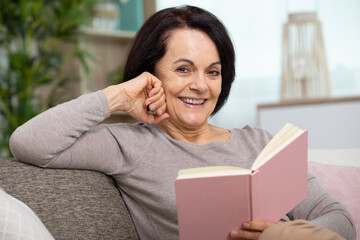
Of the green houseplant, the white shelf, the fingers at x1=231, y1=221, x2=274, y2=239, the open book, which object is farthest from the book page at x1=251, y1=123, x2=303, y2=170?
the white shelf

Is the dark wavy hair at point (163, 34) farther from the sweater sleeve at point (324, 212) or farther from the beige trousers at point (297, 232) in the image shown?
the beige trousers at point (297, 232)

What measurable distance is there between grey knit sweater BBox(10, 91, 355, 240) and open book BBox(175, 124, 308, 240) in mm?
255

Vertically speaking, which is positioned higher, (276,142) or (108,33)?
(108,33)

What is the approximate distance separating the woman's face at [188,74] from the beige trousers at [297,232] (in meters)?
0.57

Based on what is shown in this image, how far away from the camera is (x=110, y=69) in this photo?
15.2ft

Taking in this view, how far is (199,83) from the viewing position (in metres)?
1.41

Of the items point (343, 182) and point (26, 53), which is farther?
point (26, 53)

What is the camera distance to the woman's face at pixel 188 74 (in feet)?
4.66

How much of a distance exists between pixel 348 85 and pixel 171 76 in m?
2.48

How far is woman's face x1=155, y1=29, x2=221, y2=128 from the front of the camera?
1419mm

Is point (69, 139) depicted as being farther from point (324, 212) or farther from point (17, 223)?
point (324, 212)

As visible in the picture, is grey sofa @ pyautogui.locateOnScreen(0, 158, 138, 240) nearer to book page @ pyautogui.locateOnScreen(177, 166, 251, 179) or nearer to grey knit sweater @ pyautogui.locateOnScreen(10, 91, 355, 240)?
grey knit sweater @ pyautogui.locateOnScreen(10, 91, 355, 240)

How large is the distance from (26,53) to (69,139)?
2459 millimetres

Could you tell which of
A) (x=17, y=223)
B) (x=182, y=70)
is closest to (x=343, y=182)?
(x=182, y=70)
